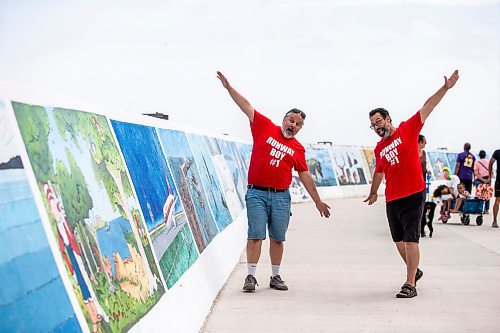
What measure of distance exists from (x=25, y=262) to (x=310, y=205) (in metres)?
24.1

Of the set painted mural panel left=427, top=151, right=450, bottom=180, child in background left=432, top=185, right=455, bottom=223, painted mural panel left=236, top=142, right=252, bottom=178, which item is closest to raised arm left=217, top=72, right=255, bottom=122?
painted mural panel left=236, top=142, right=252, bottom=178

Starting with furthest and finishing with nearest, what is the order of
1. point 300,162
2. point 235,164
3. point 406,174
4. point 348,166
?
point 348,166
point 235,164
point 300,162
point 406,174

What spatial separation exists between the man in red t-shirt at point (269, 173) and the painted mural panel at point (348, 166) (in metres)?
24.0

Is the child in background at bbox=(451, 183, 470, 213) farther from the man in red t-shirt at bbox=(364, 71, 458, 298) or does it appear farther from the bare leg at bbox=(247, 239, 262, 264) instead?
the bare leg at bbox=(247, 239, 262, 264)

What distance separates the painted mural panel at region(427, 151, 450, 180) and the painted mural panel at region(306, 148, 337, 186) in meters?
11.7

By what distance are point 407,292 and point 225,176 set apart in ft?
17.8

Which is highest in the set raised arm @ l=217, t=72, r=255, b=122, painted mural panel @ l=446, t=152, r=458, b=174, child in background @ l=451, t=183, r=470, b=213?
raised arm @ l=217, t=72, r=255, b=122

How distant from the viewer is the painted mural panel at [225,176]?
12914 millimetres

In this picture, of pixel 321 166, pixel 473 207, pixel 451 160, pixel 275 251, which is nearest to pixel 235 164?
pixel 473 207

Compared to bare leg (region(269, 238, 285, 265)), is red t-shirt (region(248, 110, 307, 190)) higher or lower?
higher

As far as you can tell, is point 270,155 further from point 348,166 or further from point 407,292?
point 348,166

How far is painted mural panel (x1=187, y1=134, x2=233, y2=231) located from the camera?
10.9 meters

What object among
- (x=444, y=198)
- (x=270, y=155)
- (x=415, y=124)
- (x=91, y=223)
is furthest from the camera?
(x=444, y=198)

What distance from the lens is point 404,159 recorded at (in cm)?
914
